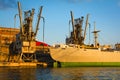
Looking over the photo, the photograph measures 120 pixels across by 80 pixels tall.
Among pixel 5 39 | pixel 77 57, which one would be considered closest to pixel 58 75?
pixel 77 57

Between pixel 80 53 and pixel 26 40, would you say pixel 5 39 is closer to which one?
pixel 26 40

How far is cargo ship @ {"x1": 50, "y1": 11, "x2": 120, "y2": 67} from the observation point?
103287mm

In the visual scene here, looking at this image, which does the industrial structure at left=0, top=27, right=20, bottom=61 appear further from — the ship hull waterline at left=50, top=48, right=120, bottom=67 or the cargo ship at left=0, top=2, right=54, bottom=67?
the ship hull waterline at left=50, top=48, right=120, bottom=67

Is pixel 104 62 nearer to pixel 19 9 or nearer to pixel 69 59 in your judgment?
pixel 69 59

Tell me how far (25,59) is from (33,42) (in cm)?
722

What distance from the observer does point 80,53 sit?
103812mm

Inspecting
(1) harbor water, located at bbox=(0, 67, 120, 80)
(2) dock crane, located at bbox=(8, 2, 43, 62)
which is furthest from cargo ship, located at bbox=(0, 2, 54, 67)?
(1) harbor water, located at bbox=(0, 67, 120, 80)

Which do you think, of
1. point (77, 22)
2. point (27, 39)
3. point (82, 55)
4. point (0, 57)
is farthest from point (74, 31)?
point (0, 57)

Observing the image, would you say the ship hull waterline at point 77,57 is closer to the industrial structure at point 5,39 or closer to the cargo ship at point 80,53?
the cargo ship at point 80,53

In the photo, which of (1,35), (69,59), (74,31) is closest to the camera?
(69,59)

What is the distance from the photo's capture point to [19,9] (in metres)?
108

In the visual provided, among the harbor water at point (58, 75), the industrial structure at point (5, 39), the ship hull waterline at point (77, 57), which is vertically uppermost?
the industrial structure at point (5, 39)

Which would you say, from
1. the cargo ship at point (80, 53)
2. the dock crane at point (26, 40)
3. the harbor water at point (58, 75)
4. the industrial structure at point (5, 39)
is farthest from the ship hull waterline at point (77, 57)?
the harbor water at point (58, 75)

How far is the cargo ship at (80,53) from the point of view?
339 feet
